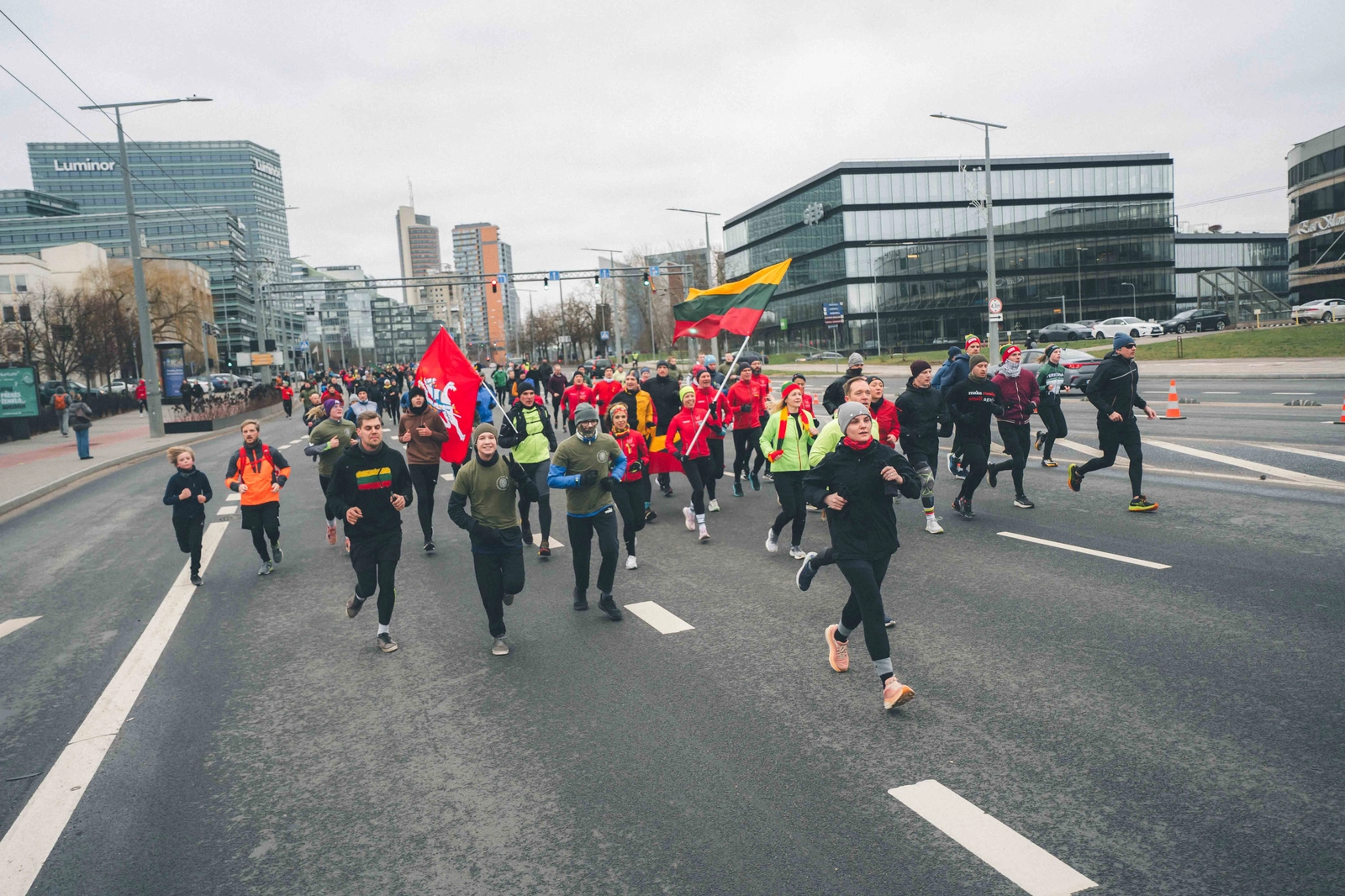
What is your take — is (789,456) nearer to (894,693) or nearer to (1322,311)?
(894,693)

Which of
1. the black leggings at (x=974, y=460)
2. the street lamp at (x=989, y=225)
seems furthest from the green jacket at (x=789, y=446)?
the street lamp at (x=989, y=225)

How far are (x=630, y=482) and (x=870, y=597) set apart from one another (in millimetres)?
3969

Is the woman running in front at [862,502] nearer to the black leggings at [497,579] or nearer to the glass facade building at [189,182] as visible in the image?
the black leggings at [497,579]

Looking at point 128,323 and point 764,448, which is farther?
point 128,323

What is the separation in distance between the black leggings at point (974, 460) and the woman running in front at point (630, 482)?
12.7 ft

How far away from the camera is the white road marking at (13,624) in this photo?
8.30 m

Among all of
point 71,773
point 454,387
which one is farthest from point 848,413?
point 71,773

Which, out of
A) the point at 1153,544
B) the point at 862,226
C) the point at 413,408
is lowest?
the point at 1153,544

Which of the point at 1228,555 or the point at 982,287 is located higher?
the point at 982,287

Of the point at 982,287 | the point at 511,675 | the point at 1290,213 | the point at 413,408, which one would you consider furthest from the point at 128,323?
the point at 1290,213

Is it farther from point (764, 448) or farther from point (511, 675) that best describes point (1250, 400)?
point (511, 675)

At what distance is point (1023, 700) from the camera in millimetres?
5301

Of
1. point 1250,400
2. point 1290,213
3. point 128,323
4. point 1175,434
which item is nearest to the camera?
point 1175,434

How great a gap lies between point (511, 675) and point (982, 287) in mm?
89663
